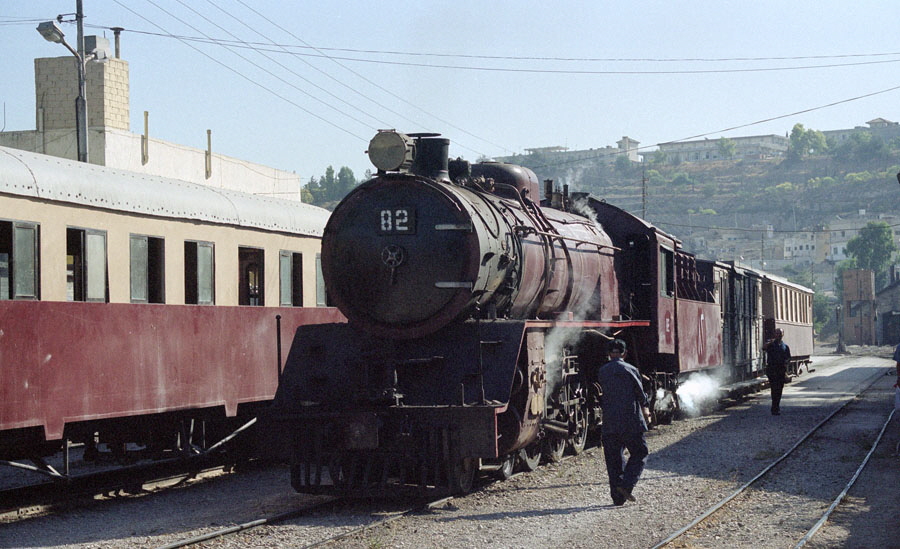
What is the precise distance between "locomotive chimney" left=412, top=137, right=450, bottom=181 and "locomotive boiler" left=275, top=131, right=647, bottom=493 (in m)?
0.01

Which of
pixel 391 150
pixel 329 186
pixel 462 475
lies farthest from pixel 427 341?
pixel 329 186

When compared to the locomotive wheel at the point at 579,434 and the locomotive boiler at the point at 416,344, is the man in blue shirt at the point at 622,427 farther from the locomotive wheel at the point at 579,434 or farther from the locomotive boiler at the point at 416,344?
the locomotive wheel at the point at 579,434

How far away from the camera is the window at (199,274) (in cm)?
1218

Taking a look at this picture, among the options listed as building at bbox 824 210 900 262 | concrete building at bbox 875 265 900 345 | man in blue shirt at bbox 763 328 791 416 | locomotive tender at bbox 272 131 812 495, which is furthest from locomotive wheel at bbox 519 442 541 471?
building at bbox 824 210 900 262

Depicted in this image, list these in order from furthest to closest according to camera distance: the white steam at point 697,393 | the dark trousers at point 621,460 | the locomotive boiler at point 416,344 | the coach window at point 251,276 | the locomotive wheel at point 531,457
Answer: the white steam at point 697,393, the coach window at point 251,276, the locomotive wheel at point 531,457, the dark trousers at point 621,460, the locomotive boiler at point 416,344

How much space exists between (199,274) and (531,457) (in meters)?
4.46

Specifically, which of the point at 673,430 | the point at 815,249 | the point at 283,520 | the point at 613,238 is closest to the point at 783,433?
the point at 673,430

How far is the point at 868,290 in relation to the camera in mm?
96375

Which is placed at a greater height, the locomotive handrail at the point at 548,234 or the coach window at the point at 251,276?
the locomotive handrail at the point at 548,234

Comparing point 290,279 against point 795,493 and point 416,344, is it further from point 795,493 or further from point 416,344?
point 795,493

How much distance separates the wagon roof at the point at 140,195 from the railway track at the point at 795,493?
6.52 metres

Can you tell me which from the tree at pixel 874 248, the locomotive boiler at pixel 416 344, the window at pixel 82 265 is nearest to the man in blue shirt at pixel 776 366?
the locomotive boiler at pixel 416 344

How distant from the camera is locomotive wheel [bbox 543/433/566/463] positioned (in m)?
12.2

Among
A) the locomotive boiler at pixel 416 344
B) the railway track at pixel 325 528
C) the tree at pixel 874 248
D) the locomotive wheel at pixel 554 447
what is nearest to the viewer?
the railway track at pixel 325 528
